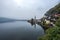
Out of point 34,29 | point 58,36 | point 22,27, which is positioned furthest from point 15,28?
point 58,36

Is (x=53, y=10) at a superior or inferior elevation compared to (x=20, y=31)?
superior

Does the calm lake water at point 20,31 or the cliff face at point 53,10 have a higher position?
the cliff face at point 53,10

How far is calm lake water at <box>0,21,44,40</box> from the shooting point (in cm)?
592

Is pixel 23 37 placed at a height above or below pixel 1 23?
below

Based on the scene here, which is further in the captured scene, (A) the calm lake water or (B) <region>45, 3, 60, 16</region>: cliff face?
(B) <region>45, 3, 60, 16</region>: cliff face

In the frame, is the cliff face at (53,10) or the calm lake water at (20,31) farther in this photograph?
the cliff face at (53,10)

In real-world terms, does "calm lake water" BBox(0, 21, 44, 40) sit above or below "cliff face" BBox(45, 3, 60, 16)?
below

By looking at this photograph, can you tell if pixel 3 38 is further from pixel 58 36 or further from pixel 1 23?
pixel 58 36

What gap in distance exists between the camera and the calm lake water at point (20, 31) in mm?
5922

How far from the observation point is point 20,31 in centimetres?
660

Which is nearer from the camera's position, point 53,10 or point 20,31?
point 20,31

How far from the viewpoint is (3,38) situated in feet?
19.2

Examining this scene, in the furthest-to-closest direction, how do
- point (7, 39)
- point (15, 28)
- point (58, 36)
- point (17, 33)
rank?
point (15, 28)
point (17, 33)
point (7, 39)
point (58, 36)

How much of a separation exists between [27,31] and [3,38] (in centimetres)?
120
